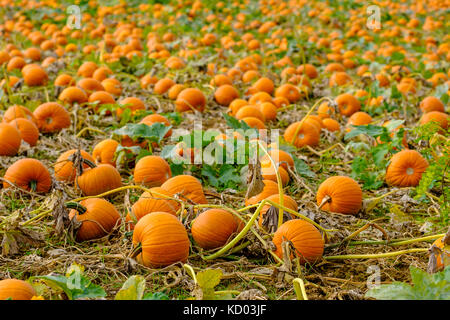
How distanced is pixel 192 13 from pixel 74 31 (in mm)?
2628

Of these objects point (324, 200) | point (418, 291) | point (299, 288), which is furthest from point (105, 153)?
point (418, 291)

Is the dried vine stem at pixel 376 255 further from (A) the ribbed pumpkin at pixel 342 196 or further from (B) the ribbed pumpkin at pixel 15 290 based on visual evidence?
(B) the ribbed pumpkin at pixel 15 290

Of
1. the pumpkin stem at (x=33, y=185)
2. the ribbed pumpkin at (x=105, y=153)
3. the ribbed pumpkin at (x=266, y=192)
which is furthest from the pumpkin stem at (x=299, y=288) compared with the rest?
the ribbed pumpkin at (x=105, y=153)

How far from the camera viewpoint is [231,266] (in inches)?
107

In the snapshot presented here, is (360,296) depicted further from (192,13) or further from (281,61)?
(192,13)

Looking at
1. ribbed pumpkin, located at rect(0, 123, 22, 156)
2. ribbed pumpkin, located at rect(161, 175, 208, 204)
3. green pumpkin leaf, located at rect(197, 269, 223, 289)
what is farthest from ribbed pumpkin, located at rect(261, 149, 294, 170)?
ribbed pumpkin, located at rect(0, 123, 22, 156)

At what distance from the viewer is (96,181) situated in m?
3.55

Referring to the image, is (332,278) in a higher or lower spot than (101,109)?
lower

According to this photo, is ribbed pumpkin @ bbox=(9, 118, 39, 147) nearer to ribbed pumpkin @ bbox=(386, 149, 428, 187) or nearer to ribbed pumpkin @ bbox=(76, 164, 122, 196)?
ribbed pumpkin @ bbox=(76, 164, 122, 196)

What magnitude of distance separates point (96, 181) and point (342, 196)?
1.75 m

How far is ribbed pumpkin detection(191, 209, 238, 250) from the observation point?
2.80 m

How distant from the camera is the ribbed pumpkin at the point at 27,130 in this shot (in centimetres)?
449

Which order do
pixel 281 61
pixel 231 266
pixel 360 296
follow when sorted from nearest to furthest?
1. pixel 360 296
2. pixel 231 266
3. pixel 281 61

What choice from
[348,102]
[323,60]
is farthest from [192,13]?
[348,102]
